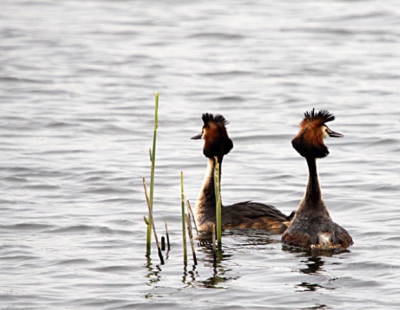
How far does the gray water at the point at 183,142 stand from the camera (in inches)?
332

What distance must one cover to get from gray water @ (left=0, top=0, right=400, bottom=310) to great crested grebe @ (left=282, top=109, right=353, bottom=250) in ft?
0.52

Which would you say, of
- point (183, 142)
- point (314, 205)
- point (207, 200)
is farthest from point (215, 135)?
point (183, 142)

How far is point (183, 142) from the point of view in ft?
50.1

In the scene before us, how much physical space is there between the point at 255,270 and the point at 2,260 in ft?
7.14

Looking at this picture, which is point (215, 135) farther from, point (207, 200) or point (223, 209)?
point (223, 209)

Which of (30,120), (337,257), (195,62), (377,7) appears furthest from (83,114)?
(377,7)

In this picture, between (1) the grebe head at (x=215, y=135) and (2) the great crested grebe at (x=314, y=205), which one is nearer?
(2) the great crested grebe at (x=314, y=205)

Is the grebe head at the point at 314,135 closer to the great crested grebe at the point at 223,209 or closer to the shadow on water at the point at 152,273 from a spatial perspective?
the great crested grebe at the point at 223,209

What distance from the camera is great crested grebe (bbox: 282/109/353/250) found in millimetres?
9203

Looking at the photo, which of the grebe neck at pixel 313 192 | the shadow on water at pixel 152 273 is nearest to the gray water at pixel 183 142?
the shadow on water at pixel 152 273

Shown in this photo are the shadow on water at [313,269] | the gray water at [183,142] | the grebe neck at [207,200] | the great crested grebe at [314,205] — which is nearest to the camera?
the shadow on water at [313,269]

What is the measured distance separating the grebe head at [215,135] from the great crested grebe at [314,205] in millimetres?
1456

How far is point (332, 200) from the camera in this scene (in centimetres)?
1184

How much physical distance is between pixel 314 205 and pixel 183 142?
20.2 feet
